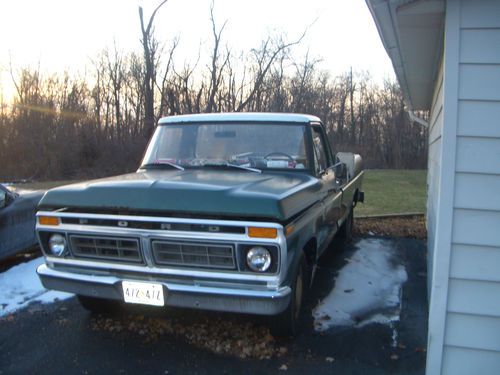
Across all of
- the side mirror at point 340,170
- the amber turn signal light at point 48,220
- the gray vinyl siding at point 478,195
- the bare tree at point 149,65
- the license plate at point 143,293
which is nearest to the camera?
the gray vinyl siding at point 478,195

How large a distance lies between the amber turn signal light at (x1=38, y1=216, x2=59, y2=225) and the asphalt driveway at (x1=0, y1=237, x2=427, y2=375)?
1.11 metres

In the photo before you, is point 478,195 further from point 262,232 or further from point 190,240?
point 190,240

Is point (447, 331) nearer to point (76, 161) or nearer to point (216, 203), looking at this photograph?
point (216, 203)

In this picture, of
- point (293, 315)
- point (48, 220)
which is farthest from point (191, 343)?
point (48, 220)

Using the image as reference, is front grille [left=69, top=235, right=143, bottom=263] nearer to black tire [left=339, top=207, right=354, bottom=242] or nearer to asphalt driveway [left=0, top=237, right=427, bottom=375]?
asphalt driveway [left=0, top=237, right=427, bottom=375]

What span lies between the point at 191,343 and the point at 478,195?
2.62 meters

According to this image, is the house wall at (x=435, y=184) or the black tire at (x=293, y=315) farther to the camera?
the house wall at (x=435, y=184)

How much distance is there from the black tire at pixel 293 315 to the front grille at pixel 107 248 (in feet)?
4.18

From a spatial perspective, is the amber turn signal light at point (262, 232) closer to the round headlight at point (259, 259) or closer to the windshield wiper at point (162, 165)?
the round headlight at point (259, 259)

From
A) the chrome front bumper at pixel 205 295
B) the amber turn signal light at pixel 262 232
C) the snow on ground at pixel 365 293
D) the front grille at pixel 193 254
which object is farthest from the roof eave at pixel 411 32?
the snow on ground at pixel 365 293

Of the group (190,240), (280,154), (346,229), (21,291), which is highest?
(280,154)

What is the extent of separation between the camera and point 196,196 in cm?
332

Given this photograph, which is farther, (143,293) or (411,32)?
(411,32)

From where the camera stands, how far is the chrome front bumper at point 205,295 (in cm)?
326
